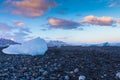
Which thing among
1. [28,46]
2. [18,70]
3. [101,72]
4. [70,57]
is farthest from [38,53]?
[101,72]

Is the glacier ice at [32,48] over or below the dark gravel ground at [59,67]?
over

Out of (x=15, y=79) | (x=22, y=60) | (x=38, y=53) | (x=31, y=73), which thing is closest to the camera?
(x=15, y=79)

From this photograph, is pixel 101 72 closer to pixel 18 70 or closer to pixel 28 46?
pixel 18 70

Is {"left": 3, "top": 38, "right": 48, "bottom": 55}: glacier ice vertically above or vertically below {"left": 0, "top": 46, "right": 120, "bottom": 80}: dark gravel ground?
above

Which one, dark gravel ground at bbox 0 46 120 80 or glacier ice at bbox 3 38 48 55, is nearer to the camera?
dark gravel ground at bbox 0 46 120 80

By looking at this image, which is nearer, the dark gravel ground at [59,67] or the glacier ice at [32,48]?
the dark gravel ground at [59,67]
